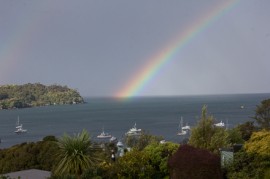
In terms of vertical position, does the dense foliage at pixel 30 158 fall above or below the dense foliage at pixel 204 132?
below

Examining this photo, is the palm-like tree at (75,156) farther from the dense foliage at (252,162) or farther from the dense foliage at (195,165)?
the dense foliage at (252,162)

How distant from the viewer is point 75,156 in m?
21.0

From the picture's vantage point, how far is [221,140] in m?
25.6

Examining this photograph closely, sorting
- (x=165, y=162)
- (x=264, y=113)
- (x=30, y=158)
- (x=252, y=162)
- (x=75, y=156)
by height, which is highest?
(x=264, y=113)

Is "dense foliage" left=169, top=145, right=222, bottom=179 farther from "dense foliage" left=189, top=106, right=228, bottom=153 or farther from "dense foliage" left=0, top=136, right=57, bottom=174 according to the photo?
"dense foliage" left=0, top=136, right=57, bottom=174

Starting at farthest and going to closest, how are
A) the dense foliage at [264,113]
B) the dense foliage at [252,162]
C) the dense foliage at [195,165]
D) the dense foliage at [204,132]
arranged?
1. the dense foliage at [264,113]
2. the dense foliage at [204,132]
3. the dense foliage at [252,162]
4. the dense foliage at [195,165]

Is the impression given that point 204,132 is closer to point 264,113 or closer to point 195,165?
point 195,165

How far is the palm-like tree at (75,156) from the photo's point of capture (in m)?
20.8

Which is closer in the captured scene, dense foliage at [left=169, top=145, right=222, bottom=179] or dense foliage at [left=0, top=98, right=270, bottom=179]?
dense foliage at [left=169, top=145, right=222, bottom=179]

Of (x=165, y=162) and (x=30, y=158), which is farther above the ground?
(x=165, y=162)

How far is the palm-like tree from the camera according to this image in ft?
68.1

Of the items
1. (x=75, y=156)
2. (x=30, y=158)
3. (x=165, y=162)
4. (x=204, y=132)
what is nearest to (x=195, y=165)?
(x=165, y=162)

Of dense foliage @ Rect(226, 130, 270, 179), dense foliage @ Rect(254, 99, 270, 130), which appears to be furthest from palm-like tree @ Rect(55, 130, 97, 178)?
dense foliage @ Rect(254, 99, 270, 130)


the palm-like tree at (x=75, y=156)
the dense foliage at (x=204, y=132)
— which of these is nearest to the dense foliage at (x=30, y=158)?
the palm-like tree at (x=75, y=156)
